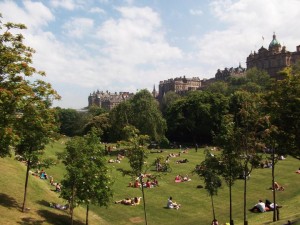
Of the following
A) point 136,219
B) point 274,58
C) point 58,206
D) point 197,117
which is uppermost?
point 274,58

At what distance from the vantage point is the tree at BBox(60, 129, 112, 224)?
24422mm

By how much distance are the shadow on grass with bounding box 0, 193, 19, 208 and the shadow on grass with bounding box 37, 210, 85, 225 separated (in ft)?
5.96

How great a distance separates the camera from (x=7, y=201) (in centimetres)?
2661

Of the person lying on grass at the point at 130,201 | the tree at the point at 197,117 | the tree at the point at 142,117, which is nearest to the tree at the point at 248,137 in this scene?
the person lying on grass at the point at 130,201

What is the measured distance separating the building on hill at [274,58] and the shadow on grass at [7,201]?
126 m

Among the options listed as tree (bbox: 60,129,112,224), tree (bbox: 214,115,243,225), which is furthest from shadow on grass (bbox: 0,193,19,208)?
tree (bbox: 214,115,243,225)

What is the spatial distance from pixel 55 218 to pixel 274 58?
441ft

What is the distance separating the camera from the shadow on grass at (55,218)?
26.1 metres

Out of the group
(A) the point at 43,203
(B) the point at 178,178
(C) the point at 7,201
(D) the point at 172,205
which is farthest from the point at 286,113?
(C) the point at 7,201

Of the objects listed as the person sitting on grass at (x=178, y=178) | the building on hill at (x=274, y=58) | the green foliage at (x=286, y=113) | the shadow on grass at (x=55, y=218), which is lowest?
the shadow on grass at (x=55, y=218)

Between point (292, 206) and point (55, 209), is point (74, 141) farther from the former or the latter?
point (292, 206)

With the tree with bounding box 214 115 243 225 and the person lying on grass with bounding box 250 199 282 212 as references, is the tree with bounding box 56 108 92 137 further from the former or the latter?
the tree with bounding box 214 115 243 225

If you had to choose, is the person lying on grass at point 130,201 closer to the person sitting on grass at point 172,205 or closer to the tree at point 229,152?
the person sitting on grass at point 172,205

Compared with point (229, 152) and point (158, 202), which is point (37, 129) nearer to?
point (229, 152)
